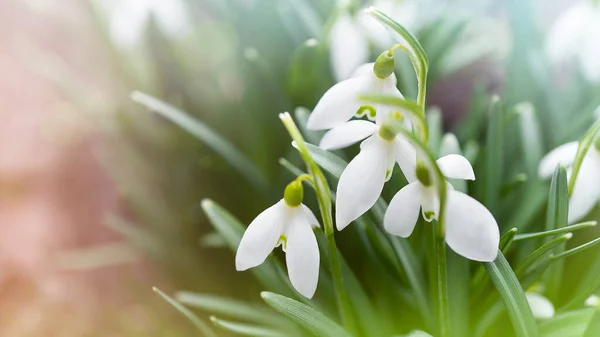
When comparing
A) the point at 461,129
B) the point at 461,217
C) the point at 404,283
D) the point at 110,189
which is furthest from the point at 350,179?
the point at 110,189

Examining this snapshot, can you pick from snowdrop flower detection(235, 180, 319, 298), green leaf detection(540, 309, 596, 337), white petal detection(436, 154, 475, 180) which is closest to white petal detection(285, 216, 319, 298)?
snowdrop flower detection(235, 180, 319, 298)

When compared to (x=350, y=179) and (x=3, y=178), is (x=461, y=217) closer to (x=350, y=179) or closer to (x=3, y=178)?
(x=350, y=179)

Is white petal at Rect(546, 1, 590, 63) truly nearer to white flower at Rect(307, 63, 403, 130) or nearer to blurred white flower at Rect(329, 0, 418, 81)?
blurred white flower at Rect(329, 0, 418, 81)

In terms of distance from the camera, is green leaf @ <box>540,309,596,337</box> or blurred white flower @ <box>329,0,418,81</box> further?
blurred white flower @ <box>329,0,418,81</box>

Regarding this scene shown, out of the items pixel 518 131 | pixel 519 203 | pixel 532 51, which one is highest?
pixel 532 51

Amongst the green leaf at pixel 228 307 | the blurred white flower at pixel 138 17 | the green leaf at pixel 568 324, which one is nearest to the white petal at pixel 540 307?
the green leaf at pixel 568 324

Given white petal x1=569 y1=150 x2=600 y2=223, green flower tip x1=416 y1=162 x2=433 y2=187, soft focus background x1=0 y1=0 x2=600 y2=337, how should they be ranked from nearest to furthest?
green flower tip x1=416 y1=162 x2=433 y2=187 < white petal x1=569 y1=150 x2=600 y2=223 < soft focus background x1=0 y1=0 x2=600 y2=337
